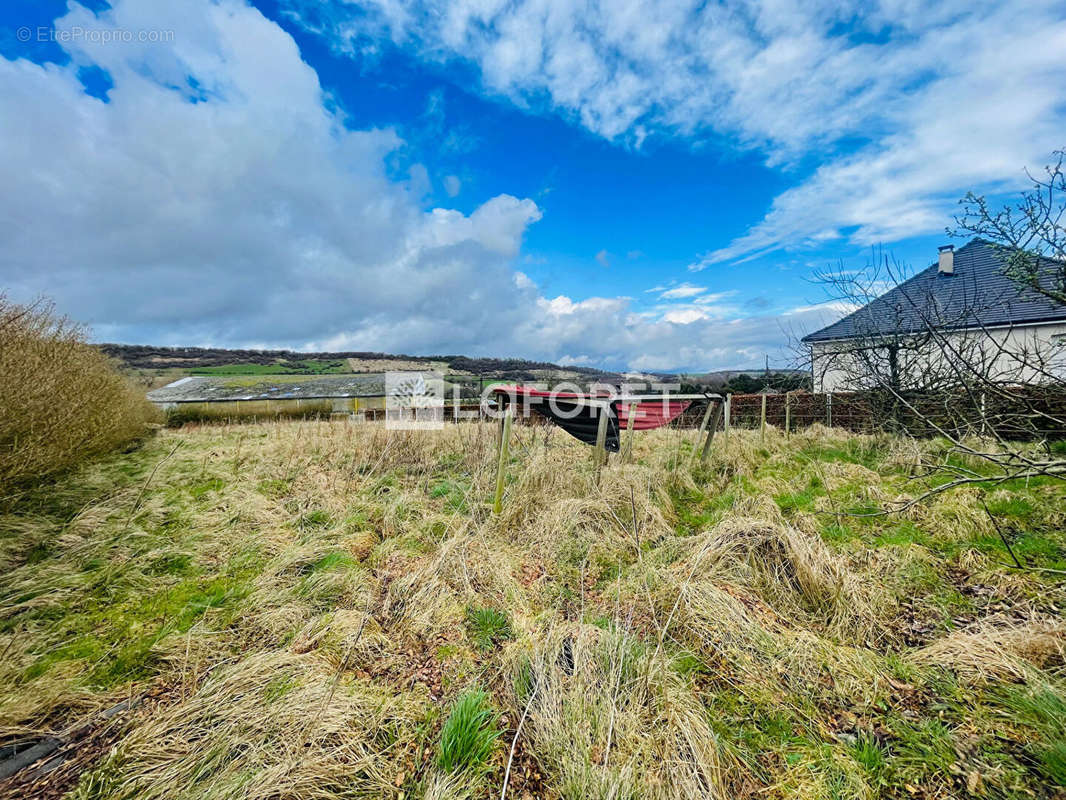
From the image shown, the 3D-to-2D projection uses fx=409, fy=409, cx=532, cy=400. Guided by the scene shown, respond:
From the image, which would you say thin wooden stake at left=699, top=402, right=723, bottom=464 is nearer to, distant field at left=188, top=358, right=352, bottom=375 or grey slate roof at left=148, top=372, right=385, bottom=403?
grey slate roof at left=148, top=372, right=385, bottom=403

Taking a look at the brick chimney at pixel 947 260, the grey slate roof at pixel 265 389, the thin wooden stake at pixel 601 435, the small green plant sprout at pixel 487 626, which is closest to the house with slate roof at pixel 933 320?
the brick chimney at pixel 947 260

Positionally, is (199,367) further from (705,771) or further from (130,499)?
(705,771)

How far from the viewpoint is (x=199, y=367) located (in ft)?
115

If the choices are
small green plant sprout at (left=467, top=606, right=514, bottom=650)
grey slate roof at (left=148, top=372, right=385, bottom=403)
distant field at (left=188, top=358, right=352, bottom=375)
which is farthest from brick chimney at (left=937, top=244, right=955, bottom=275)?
distant field at (left=188, top=358, right=352, bottom=375)

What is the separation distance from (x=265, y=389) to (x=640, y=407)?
23760 mm

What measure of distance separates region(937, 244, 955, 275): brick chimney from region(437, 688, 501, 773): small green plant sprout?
17.0m

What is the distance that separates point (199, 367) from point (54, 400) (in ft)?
131

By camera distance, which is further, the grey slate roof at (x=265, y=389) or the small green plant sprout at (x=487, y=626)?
the grey slate roof at (x=265, y=389)

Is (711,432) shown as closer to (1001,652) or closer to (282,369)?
(1001,652)

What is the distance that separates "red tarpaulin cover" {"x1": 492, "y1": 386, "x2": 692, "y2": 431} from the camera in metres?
4.11

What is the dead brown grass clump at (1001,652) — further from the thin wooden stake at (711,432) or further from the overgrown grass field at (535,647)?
the thin wooden stake at (711,432)

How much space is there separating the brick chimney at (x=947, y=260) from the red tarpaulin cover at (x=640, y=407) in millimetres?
12553

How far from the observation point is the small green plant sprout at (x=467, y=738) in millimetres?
1530

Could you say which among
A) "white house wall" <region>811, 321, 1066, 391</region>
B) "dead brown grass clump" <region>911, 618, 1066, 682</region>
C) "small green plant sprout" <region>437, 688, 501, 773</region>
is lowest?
"small green plant sprout" <region>437, 688, 501, 773</region>
